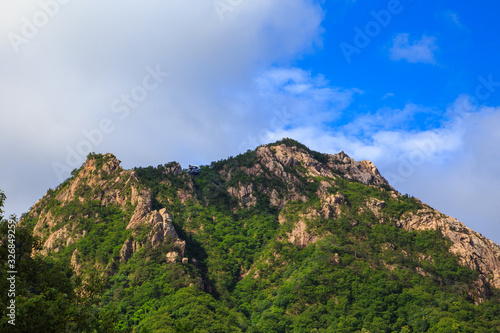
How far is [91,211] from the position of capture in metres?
148

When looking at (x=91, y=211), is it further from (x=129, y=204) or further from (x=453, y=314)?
(x=453, y=314)

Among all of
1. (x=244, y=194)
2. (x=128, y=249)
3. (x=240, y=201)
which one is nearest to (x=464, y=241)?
(x=244, y=194)

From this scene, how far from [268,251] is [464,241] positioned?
2222 inches

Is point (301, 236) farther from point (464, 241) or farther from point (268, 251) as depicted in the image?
point (464, 241)

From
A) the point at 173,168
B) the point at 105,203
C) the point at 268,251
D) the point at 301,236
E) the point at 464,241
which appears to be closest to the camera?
the point at 464,241

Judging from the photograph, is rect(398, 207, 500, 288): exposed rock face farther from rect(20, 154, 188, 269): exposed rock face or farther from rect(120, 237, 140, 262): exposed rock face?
rect(120, 237, 140, 262): exposed rock face

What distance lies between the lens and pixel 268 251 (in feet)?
481

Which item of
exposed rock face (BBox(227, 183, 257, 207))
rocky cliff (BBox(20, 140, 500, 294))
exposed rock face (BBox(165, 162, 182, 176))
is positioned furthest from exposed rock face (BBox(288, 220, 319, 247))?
exposed rock face (BBox(165, 162, 182, 176))

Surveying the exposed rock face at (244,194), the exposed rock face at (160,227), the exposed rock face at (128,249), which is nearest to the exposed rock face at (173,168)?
the exposed rock face at (244,194)

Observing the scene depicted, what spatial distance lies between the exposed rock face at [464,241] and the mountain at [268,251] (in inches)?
14.6

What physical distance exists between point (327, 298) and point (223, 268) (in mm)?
33735

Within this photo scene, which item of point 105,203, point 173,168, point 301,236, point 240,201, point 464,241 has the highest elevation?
point 173,168

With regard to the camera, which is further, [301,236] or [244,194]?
[244,194]

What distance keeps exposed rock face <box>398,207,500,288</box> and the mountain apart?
0.37m
